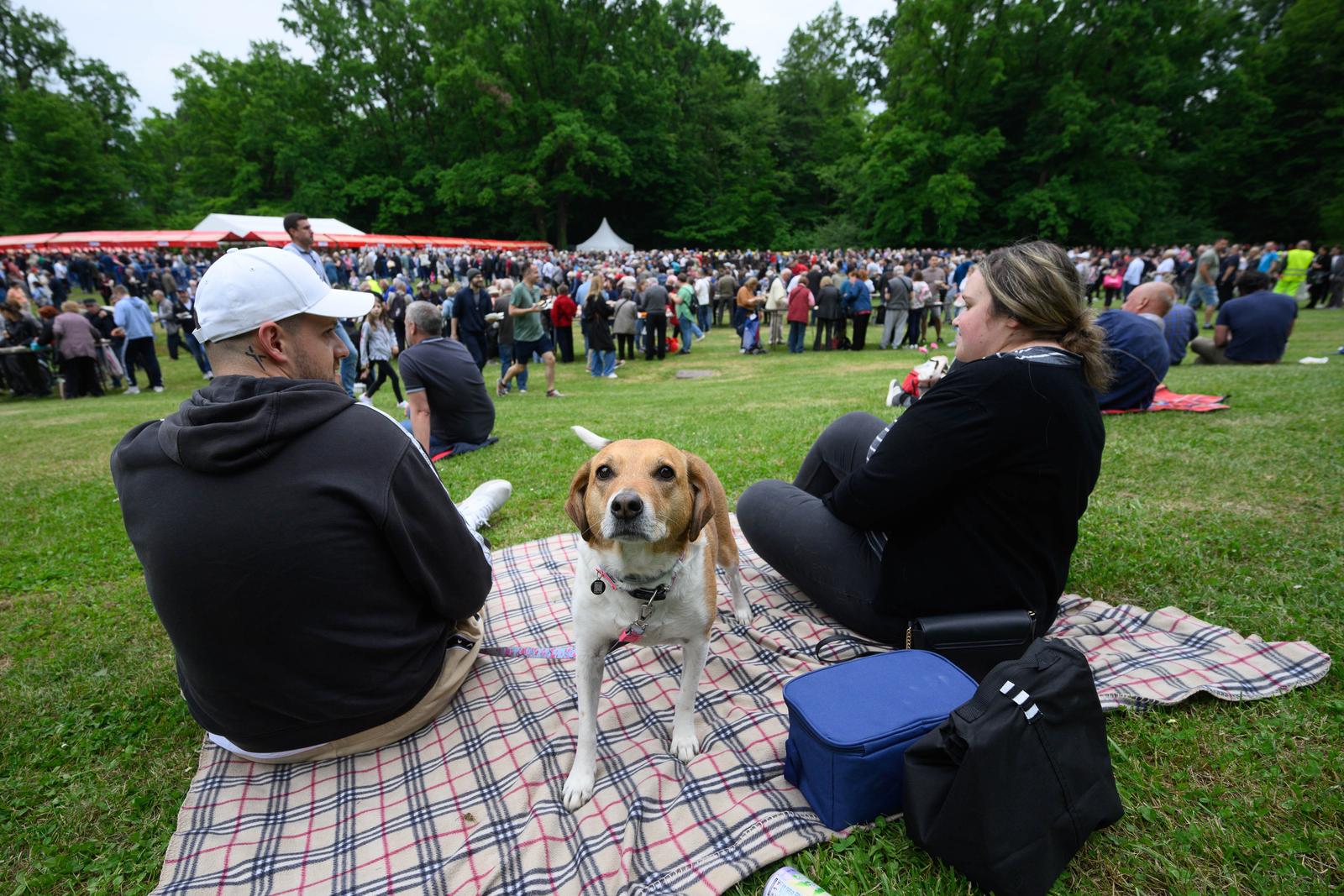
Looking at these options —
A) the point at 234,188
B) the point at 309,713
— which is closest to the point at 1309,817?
the point at 309,713

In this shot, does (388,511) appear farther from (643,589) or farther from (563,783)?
(563,783)

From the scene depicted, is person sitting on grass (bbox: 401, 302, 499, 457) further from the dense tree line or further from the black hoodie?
the dense tree line

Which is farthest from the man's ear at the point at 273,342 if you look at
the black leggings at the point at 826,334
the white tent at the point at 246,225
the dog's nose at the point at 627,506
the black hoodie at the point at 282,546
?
the white tent at the point at 246,225

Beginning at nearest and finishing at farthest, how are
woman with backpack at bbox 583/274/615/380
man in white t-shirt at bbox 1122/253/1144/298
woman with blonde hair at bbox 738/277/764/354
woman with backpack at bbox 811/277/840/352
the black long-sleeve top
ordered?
the black long-sleeve top → woman with backpack at bbox 583/274/615/380 → woman with backpack at bbox 811/277/840/352 → woman with blonde hair at bbox 738/277/764/354 → man in white t-shirt at bbox 1122/253/1144/298

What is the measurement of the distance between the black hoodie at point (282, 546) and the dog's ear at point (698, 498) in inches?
37.4

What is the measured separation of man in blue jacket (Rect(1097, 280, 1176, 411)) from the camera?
680 centimetres

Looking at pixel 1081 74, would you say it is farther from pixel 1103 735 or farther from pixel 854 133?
pixel 1103 735

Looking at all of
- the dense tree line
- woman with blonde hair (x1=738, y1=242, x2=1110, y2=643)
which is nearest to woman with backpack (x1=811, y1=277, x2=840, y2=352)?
woman with blonde hair (x1=738, y1=242, x2=1110, y2=643)

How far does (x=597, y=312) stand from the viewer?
14.0 m

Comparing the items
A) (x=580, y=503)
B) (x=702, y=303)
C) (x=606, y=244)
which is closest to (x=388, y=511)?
(x=580, y=503)

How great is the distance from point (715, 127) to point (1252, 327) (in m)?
54.1

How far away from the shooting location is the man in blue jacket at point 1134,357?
22.3 feet

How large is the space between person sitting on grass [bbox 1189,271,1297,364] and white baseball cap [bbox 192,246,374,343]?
44.3 ft

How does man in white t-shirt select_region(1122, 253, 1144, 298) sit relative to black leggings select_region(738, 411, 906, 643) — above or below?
above
